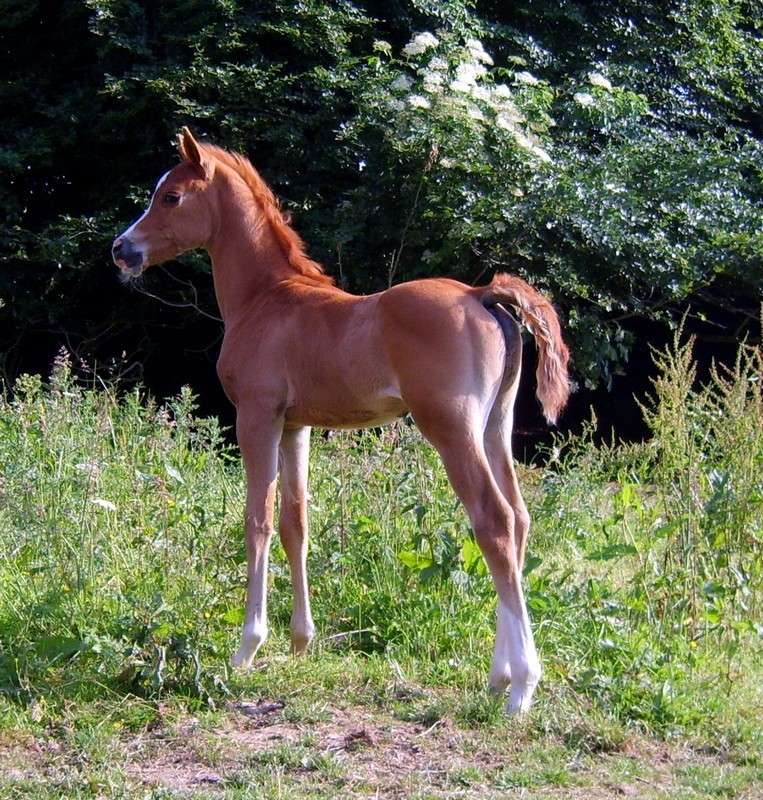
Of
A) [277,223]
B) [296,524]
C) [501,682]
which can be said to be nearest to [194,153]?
[277,223]

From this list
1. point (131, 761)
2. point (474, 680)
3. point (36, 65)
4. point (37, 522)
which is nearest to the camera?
point (131, 761)

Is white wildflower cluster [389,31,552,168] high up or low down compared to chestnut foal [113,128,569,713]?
up

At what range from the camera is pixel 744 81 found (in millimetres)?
12609

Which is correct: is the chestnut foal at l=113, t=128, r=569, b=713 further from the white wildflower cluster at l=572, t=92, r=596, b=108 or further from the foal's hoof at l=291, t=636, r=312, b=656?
the white wildflower cluster at l=572, t=92, r=596, b=108

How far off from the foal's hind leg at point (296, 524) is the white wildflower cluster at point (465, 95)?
14.4ft

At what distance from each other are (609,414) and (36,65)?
281 inches

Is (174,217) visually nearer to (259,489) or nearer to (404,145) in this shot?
(259,489)

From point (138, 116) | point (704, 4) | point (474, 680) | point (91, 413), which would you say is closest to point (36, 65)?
point (138, 116)

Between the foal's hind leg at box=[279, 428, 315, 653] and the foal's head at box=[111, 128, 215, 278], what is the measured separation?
118 centimetres

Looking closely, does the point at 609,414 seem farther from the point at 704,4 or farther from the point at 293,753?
the point at 293,753

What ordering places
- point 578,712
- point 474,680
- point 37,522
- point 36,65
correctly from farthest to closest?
point 36,65
point 37,522
point 474,680
point 578,712

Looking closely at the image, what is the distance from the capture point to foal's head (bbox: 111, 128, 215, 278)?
5.92m

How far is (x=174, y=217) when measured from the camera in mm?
5938

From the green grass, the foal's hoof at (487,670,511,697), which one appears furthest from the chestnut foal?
the green grass
